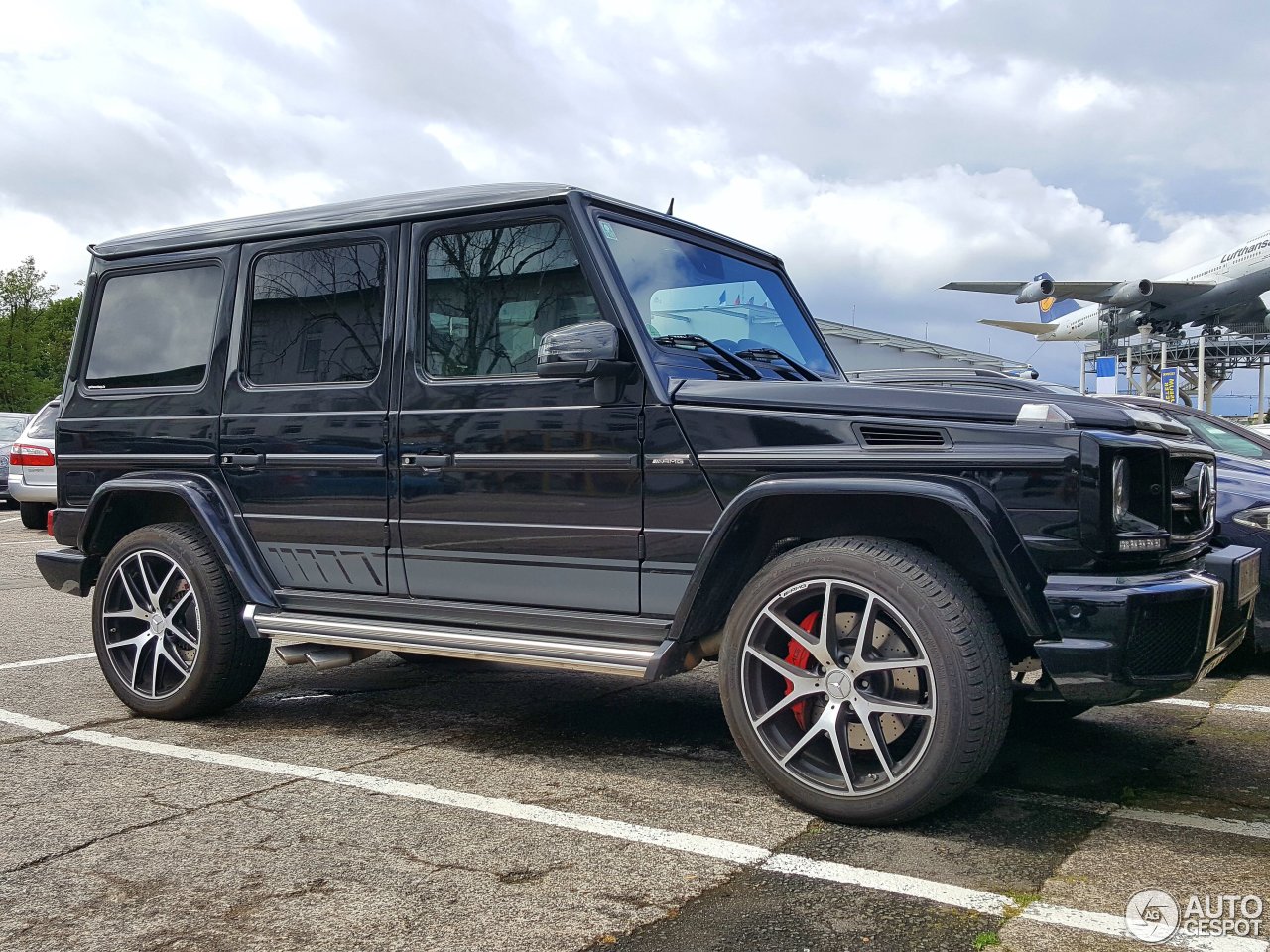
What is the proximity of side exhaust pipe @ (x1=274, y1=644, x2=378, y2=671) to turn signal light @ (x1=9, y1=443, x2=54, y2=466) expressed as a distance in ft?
35.4

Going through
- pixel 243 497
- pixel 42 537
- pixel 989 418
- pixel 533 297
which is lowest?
pixel 42 537

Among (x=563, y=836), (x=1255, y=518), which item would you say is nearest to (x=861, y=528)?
(x=563, y=836)

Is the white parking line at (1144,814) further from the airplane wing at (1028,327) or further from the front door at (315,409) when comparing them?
the airplane wing at (1028,327)

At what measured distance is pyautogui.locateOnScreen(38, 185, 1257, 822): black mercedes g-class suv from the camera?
3.21 metres

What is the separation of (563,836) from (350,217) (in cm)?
259

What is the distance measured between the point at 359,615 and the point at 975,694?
8.01ft

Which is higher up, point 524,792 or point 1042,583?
point 1042,583

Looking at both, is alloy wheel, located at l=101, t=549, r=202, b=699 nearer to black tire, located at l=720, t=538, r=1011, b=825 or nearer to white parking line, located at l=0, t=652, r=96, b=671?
white parking line, located at l=0, t=652, r=96, b=671

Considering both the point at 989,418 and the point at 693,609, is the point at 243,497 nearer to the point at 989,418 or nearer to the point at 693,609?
the point at 693,609

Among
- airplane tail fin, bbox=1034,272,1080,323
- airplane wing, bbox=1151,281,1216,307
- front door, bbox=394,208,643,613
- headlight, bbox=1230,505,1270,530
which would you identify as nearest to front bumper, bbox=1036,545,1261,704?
front door, bbox=394,208,643,613

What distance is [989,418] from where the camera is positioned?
10.8 ft

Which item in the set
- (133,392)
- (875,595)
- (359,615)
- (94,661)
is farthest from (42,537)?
(875,595)

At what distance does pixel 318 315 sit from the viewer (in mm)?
4648

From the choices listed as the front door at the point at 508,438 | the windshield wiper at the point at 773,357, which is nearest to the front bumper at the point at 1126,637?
the front door at the point at 508,438
